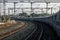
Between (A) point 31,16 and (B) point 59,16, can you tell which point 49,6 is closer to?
(A) point 31,16

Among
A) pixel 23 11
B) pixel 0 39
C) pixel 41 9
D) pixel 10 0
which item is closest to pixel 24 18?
pixel 23 11

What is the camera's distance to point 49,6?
37.9 metres

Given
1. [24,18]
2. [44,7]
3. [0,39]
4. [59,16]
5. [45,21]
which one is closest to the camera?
[0,39]

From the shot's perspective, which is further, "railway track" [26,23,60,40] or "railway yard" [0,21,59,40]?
"railway track" [26,23,60,40]

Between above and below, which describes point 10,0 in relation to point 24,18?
above

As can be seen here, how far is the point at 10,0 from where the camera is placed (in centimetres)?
3425

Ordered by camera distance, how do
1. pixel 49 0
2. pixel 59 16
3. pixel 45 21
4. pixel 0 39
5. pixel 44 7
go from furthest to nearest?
pixel 44 7
pixel 45 21
pixel 49 0
pixel 59 16
pixel 0 39

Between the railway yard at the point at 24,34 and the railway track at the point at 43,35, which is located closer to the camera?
the railway yard at the point at 24,34

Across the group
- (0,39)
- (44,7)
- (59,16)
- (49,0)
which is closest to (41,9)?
(44,7)

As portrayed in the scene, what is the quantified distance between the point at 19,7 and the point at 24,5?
1062mm

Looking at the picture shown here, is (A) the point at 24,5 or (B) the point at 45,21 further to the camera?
(A) the point at 24,5

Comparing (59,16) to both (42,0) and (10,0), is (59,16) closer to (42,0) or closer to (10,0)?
(42,0)

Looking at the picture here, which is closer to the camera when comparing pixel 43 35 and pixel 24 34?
pixel 24 34

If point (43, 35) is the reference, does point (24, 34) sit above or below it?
above
